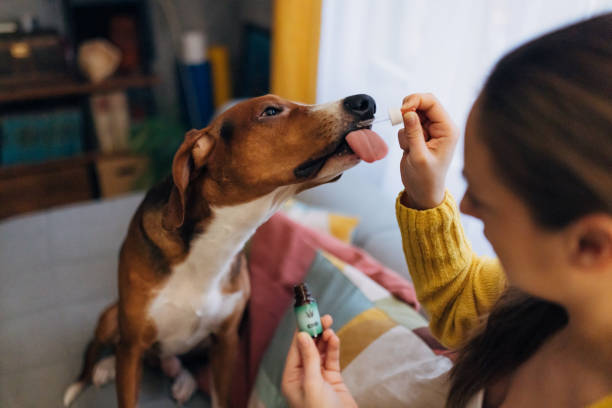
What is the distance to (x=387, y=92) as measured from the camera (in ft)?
5.67

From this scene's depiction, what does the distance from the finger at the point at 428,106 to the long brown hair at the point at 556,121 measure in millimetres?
204

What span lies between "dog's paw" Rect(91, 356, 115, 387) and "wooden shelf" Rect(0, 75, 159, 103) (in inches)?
72.8

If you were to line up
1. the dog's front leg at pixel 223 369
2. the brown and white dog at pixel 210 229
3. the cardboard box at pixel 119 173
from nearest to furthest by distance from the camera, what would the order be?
the brown and white dog at pixel 210 229 → the dog's front leg at pixel 223 369 → the cardboard box at pixel 119 173

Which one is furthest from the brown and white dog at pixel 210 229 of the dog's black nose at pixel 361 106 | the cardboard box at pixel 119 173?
the cardboard box at pixel 119 173

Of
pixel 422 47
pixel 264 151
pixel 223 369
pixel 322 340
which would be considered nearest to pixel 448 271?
pixel 322 340

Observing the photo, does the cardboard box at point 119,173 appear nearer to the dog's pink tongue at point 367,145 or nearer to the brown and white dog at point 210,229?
the brown and white dog at point 210,229

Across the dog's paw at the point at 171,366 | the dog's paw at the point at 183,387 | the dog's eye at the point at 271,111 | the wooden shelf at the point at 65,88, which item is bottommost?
the dog's paw at the point at 183,387

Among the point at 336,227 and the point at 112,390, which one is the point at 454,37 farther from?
the point at 112,390

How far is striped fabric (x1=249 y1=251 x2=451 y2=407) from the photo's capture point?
0.93 metres

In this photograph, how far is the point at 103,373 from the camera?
1.23 meters

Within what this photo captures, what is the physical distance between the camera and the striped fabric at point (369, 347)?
934mm

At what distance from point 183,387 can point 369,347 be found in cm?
49

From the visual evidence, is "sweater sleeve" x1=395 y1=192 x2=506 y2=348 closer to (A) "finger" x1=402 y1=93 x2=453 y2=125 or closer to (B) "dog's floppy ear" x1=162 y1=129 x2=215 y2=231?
(A) "finger" x1=402 y1=93 x2=453 y2=125

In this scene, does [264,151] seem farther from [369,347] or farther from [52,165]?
[52,165]
